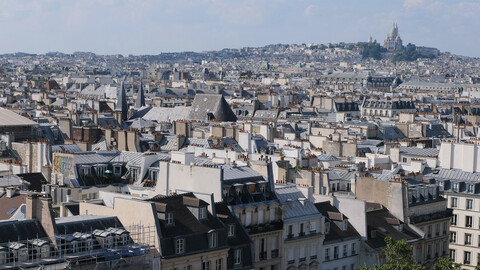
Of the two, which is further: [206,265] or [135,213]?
[206,265]

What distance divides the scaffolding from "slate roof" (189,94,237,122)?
189 feet

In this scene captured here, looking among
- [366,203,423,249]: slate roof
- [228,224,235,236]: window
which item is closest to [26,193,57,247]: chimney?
[228,224,235,236]: window

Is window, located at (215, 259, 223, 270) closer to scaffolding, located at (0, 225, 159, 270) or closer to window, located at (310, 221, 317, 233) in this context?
scaffolding, located at (0, 225, 159, 270)

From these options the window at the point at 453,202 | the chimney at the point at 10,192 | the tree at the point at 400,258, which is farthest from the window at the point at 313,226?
the window at the point at 453,202

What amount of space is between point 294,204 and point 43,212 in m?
10.1

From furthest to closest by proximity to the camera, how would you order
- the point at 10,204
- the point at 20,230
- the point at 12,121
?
the point at 12,121 < the point at 10,204 < the point at 20,230

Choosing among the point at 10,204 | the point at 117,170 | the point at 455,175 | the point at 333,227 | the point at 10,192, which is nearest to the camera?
the point at 10,204

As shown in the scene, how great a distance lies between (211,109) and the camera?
288ft

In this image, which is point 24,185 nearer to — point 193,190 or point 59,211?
point 59,211

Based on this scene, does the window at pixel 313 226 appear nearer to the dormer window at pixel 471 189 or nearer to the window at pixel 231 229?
the window at pixel 231 229

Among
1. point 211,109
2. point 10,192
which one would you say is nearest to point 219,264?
point 10,192

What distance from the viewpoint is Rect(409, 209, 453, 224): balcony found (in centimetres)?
3988

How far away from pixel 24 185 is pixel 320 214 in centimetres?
1030

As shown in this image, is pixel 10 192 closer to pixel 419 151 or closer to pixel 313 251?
pixel 313 251
